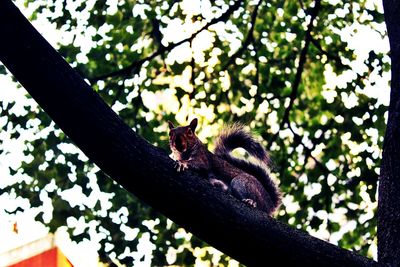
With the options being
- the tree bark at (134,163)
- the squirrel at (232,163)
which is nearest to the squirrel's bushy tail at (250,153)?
the squirrel at (232,163)

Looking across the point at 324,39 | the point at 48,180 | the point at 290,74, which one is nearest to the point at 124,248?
the point at 48,180

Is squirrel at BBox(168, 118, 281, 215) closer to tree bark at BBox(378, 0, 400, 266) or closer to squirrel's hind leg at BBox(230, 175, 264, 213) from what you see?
squirrel's hind leg at BBox(230, 175, 264, 213)

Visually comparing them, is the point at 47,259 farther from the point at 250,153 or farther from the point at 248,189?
the point at 248,189

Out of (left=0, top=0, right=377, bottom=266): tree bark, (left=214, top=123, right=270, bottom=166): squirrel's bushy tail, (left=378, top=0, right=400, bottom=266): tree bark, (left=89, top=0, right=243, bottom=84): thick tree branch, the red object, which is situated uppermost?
(left=89, top=0, right=243, bottom=84): thick tree branch

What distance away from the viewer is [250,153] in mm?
6203

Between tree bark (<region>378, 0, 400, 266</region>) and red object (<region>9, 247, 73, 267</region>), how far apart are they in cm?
511

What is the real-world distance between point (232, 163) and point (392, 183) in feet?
6.82

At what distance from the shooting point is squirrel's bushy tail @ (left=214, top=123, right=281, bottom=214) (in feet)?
20.2

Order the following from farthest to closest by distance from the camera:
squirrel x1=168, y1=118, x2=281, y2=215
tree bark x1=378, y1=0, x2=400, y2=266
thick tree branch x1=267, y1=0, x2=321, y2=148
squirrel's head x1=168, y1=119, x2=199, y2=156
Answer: thick tree branch x1=267, y1=0, x2=321, y2=148 < squirrel's head x1=168, y1=119, x2=199, y2=156 < squirrel x1=168, y1=118, x2=281, y2=215 < tree bark x1=378, y1=0, x2=400, y2=266

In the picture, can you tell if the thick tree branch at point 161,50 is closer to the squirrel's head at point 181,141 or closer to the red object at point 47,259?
the squirrel's head at point 181,141

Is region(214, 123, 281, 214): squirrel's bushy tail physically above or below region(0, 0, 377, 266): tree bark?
above

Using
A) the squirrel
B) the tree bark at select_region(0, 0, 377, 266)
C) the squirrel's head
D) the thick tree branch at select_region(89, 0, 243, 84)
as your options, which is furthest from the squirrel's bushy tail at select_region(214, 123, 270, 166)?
the tree bark at select_region(0, 0, 377, 266)

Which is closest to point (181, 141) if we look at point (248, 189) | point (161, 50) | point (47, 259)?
point (248, 189)

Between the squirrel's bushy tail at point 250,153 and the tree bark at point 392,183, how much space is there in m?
1.72
